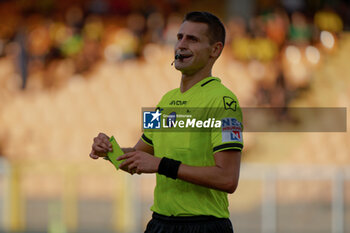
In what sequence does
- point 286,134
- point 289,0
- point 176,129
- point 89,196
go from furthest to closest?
1. point 289,0
2. point 286,134
3. point 89,196
4. point 176,129

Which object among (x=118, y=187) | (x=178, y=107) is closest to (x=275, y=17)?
(x=118, y=187)

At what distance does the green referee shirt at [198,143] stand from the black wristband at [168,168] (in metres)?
0.16

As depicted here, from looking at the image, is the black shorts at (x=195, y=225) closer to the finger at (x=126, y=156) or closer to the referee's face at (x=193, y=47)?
the finger at (x=126, y=156)

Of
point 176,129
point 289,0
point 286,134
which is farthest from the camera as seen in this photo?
point 289,0

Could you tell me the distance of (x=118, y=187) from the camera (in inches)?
384

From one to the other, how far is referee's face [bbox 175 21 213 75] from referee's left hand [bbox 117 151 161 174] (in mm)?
467

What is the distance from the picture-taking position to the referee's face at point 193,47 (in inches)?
116

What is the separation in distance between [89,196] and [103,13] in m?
6.36

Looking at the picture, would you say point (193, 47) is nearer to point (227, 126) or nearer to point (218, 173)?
point (227, 126)

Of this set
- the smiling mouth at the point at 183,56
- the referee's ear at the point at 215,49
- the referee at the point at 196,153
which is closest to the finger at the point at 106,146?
the referee at the point at 196,153

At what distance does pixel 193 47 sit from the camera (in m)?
2.95

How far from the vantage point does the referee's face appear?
2953 mm

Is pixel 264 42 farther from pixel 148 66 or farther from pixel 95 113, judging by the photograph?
pixel 95 113

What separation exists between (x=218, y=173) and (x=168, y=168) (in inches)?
8.5
